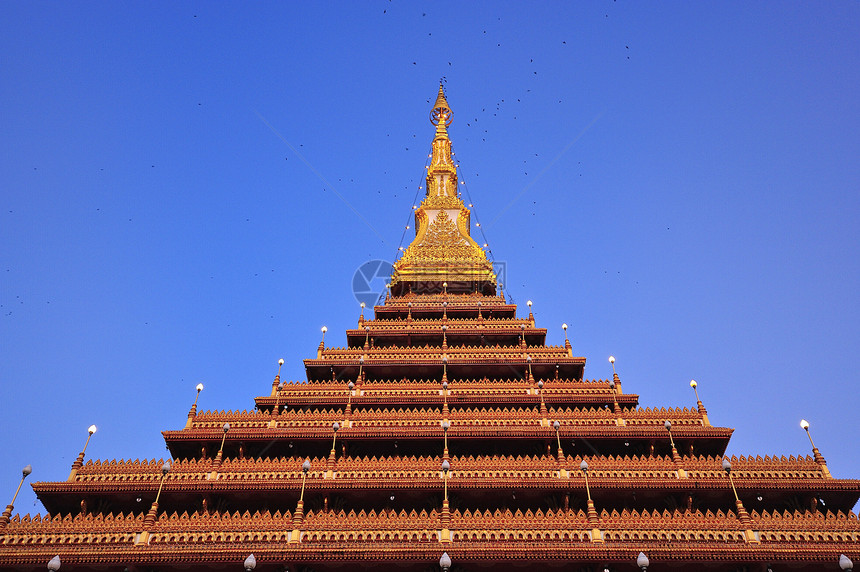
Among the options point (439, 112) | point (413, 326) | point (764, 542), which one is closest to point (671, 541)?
point (764, 542)

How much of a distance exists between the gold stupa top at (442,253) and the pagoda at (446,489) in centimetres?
1196

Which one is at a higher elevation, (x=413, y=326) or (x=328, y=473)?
(x=413, y=326)

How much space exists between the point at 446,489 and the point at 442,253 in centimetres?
2486

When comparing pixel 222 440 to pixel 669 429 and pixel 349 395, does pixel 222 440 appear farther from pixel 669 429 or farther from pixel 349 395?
pixel 669 429

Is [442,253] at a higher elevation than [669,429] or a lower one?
higher

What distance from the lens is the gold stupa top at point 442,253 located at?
41781 mm

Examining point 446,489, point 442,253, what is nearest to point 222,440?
point 446,489

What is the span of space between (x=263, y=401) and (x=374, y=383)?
15.7 ft

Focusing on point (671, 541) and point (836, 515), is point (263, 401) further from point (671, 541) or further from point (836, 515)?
point (836, 515)

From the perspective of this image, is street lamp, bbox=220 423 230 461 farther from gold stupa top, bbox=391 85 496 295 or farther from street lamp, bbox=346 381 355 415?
gold stupa top, bbox=391 85 496 295

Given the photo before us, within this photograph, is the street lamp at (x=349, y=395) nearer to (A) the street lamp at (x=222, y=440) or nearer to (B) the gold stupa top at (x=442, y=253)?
(A) the street lamp at (x=222, y=440)

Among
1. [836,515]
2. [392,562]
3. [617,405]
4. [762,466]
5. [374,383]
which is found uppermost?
[374,383]

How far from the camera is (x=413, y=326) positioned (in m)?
34.4

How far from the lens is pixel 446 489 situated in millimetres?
19953
